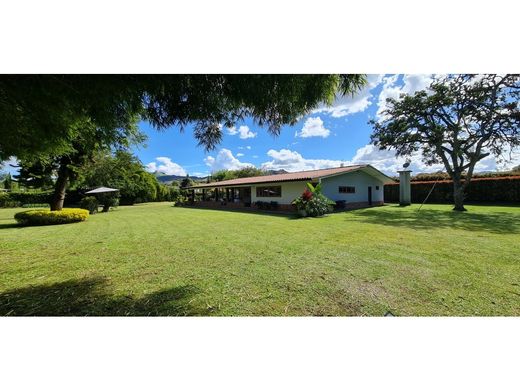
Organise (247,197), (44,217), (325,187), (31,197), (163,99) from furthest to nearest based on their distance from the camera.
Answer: (31,197), (247,197), (325,187), (44,217), (163,99)

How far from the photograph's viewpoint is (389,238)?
8297 millimetres

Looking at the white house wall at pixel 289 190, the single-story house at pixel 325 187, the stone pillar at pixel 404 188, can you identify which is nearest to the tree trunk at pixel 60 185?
the single-story house at pixel 325 187

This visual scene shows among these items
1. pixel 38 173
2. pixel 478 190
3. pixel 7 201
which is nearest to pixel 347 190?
pixel 478 190

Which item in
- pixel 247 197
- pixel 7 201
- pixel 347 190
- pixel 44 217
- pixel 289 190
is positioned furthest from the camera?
pixel 7 201

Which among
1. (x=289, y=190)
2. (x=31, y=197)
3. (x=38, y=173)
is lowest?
(x=31, y=197)

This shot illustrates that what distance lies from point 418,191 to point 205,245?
2695 centimetres

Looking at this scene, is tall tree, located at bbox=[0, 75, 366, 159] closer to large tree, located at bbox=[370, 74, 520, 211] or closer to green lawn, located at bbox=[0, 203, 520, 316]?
green lawn, located at bbox=[0, 203, 520, 316]

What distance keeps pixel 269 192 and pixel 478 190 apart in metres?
20.1

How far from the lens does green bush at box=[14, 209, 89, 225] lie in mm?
13438

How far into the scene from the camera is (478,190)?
22906mm

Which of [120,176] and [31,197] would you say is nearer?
[120,176]

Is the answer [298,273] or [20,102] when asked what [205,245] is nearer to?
[298,273]

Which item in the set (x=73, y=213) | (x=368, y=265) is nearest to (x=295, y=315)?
(x=368, y=265)

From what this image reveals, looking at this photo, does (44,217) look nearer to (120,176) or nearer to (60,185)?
(60,185)
